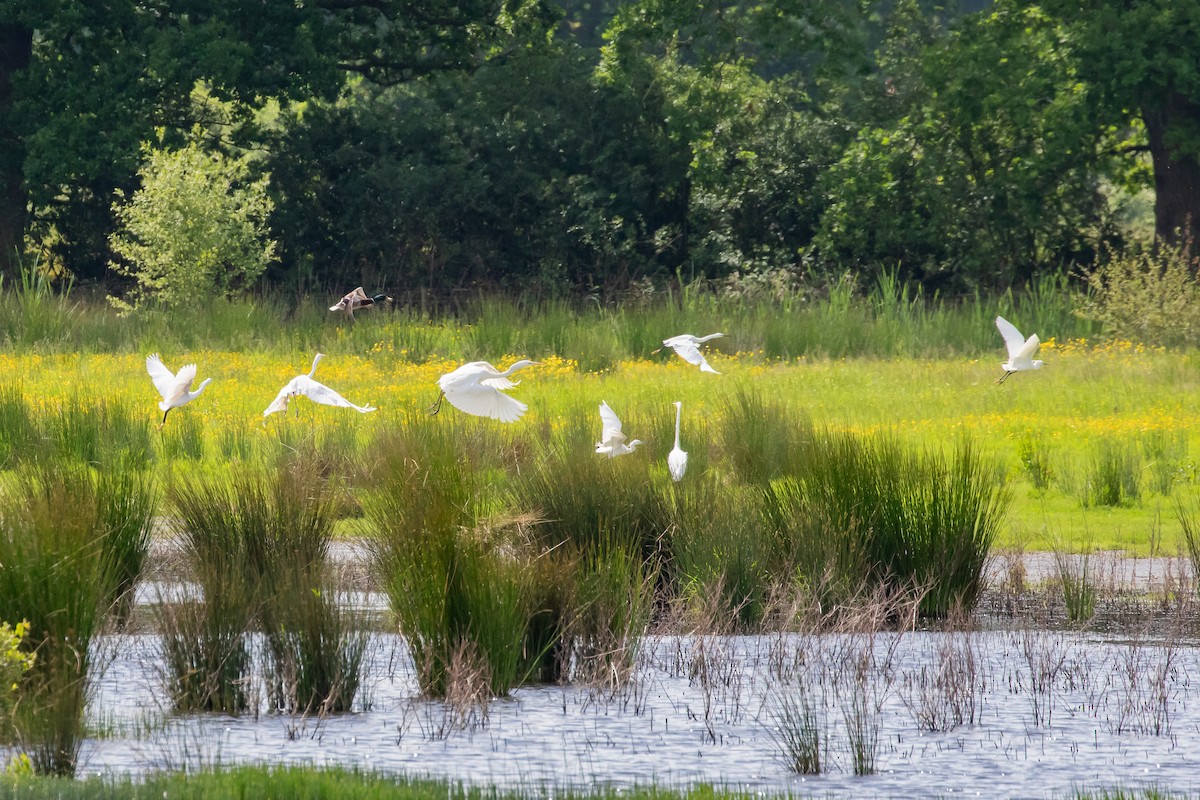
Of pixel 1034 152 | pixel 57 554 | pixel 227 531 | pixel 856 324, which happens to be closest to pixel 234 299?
pixel 856 324

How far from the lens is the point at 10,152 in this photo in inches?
1198

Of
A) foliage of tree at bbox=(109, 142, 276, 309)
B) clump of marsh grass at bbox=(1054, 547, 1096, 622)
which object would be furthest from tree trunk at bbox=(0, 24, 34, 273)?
clump of marsh grass at bbox=(1054, 547, 1096, 622)

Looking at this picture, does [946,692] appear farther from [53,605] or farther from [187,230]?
[187,230]

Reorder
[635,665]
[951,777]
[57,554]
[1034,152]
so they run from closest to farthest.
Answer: [951,777] < [57,554] < [635,665] < [1034,152]

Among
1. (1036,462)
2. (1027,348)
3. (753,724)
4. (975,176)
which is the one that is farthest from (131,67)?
(753,724)

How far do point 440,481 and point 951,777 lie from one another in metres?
2.98

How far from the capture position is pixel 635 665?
8055 millimetres

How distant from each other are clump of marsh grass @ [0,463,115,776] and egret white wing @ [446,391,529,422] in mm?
3591

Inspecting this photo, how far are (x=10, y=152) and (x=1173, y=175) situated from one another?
19.4 metres

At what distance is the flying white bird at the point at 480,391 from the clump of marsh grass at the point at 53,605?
11.2 ft

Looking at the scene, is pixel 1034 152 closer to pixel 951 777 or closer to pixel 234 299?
pixel 234 299

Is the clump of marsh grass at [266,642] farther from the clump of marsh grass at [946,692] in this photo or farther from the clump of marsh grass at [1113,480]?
the clump of marsh grass at [1113,480]

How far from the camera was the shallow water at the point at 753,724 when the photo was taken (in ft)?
21.3

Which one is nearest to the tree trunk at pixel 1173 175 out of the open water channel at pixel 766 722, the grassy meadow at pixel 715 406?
the grassy meadow at pixel 715 406
